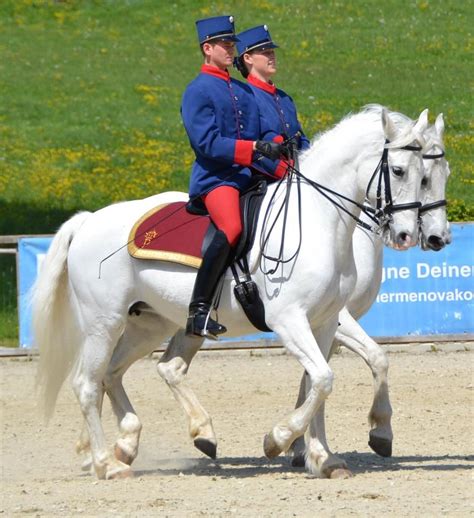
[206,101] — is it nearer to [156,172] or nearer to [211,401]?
[211,401]

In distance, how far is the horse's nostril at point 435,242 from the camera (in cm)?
757

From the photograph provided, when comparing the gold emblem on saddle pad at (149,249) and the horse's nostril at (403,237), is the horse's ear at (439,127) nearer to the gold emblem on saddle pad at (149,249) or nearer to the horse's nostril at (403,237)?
the horse's nostril at (403,237)

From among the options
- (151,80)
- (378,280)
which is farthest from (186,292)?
(151,80)

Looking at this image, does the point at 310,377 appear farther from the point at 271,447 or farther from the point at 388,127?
the point at 388,127

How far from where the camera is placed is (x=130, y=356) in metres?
9.24

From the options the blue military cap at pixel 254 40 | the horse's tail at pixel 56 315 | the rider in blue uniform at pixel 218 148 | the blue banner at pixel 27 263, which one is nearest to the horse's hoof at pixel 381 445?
the rider in blue uniform at pixel 218 148

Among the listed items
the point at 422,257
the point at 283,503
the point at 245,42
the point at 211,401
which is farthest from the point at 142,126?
the point at 283,503

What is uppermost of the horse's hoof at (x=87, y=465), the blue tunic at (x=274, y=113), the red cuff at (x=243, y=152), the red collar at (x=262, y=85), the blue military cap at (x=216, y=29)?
the blue military cap at (x=216, y=29)

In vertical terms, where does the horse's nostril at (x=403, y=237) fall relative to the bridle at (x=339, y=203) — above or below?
below

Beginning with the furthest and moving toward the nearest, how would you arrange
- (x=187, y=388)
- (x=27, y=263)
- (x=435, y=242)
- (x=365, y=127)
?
→ 1. (x=27, y=263)
2. (x=187, y=388)
3. (x=365, y=127)
4. (x=435, y=242)

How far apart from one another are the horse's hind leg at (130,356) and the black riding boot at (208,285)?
3.59 feet

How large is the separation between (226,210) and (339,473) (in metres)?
1.71

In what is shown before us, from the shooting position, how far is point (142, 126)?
91.6ft

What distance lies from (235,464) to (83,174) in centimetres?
1605
